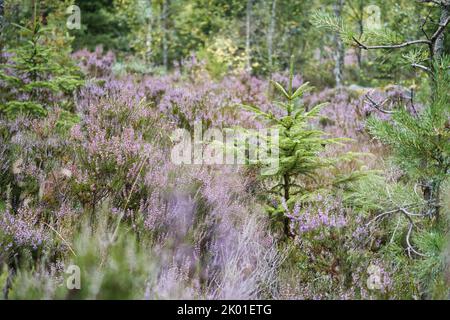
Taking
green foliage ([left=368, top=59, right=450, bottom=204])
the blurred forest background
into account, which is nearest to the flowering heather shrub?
the blurred forest background

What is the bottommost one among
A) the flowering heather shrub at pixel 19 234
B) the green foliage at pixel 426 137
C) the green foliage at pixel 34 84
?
the flowering heather shrub at pixel 19 234

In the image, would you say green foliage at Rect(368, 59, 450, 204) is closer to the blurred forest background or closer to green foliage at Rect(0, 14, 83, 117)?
the blurred forest background

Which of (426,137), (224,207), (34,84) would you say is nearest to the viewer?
(426,137)

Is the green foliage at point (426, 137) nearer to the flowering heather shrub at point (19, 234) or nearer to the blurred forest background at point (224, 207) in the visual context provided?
the blurred forest background at point (224, 207)

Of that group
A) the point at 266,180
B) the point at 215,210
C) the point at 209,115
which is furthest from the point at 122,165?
the point at 209,115

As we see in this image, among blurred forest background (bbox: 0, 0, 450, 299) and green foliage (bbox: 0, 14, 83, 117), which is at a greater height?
green foliage (bbox: 0, 14, 83, 117)

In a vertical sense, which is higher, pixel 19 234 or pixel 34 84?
pixel 34 84

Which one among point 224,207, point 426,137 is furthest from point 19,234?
point 426,137

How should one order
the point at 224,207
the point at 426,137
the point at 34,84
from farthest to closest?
the point at 34,84
the point at 224,207
the point at 426,137

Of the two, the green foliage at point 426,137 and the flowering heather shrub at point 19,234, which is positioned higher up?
the green foliage at point 426,137

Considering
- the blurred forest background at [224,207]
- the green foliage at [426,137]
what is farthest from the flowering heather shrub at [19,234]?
the green foliage at [426,137]

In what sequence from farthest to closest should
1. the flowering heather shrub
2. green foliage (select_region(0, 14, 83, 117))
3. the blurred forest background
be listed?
green foliage (select_region(0, 14, 83, 117)) → the flowering heather shrub → the blurred forest background

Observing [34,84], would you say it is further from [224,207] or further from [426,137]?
[426,137]

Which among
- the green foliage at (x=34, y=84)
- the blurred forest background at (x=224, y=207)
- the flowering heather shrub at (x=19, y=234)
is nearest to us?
the blurred forest background at (x=224, y=207)
